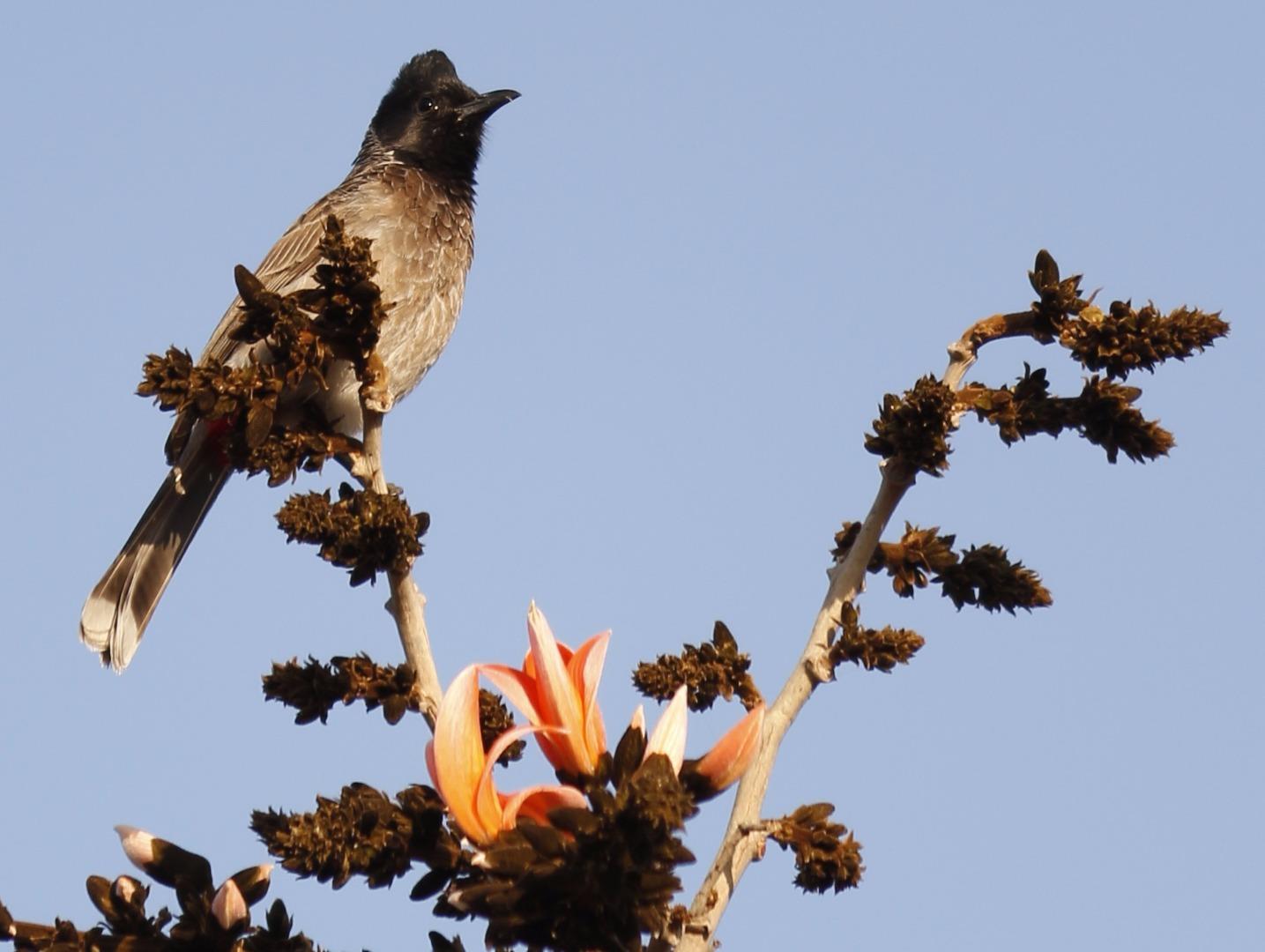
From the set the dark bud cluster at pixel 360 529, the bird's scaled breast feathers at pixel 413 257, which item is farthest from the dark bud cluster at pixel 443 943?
the bird's scaled breast feathers at pixel 413 257

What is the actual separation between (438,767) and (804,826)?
0.49 meters

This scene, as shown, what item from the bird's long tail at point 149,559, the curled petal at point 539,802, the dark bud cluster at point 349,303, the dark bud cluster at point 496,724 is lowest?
the curled petal at point 539,802

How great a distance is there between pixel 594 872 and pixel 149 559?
410 cm

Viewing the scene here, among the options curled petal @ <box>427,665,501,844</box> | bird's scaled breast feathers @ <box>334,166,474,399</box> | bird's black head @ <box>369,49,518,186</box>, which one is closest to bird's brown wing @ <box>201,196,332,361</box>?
bird's scaled breast feathers @ <box>334,166,474,399</box>

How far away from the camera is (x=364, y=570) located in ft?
7.75

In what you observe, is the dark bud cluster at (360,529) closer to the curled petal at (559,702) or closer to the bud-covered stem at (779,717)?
the curled petal at (559,702)

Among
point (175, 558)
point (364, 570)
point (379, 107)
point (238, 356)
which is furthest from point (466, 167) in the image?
point (364, 570)

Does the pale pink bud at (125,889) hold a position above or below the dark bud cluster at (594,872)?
below

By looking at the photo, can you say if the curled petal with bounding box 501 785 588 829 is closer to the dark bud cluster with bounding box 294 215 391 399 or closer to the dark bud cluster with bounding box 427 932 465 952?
the dark bud cluster with bounding box 427 932 465 952

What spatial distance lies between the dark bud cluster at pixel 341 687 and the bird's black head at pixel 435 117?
15.5 feet

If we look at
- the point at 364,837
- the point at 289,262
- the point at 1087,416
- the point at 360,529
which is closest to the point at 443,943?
the point at 364,837

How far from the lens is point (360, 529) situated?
7.61 feet

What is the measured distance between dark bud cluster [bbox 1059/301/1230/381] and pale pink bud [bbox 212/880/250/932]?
56.0 inches

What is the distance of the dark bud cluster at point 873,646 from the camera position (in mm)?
2211
